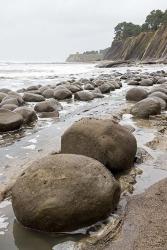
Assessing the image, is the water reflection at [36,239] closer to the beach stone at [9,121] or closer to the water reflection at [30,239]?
the water reflection at [30,239]

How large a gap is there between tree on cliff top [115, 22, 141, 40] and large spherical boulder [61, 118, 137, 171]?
2684 inches

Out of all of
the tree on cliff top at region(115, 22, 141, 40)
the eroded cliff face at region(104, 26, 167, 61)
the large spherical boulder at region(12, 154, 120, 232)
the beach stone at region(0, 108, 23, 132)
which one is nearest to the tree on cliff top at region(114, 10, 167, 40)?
the tree on cliff top at region(115, 22, 141, 40)

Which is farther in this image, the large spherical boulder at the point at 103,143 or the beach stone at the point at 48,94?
the beach stone at the point at 48,94

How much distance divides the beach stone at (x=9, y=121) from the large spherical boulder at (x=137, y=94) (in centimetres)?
400

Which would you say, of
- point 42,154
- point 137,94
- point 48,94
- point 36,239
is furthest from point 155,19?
point 36,239

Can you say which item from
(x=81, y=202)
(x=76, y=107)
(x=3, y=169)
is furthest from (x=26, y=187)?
(x=76, y=107)

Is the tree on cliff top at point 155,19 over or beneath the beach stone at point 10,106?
over

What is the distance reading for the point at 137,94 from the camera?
978 cm

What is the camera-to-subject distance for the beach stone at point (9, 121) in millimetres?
6402

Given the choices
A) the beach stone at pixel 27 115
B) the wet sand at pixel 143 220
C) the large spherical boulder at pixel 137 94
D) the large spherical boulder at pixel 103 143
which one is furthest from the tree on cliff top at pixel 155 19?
the wet sand at pixel 143 220

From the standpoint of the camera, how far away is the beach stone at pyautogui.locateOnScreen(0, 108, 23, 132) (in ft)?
21.0

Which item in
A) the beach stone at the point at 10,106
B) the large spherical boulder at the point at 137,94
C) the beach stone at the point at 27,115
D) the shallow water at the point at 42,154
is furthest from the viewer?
the large spherical boulder at the point at 137,94

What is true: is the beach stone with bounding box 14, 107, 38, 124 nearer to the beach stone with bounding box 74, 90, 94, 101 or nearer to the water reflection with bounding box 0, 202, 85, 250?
the beach stone with bounding box 74, 90, 94, 101

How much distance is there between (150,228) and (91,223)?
44 cm
